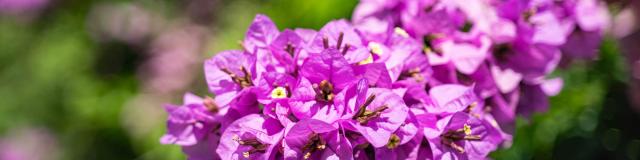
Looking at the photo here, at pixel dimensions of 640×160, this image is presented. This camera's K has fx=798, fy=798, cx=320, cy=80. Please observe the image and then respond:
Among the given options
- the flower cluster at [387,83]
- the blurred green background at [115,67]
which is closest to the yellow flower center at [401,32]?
the flower cluster at [387,83]

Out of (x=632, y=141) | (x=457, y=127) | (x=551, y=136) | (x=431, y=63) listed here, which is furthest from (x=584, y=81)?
(x=457, y=127)

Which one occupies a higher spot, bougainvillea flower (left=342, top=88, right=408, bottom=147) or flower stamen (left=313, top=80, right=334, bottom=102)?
flower stamen (left=313, top=80, right=334, bottom=102)

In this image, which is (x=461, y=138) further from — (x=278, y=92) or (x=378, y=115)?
(x=278, y=92)

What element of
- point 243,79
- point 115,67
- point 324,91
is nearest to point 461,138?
point 324,91

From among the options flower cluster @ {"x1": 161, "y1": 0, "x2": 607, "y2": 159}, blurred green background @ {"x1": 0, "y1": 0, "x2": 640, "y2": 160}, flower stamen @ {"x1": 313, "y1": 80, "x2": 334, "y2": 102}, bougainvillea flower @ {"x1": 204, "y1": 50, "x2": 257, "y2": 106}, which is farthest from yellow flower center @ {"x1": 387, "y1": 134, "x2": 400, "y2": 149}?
blurred green background @ {"x1": 0, "y1": 0, "x2": 640, "y2": 160}

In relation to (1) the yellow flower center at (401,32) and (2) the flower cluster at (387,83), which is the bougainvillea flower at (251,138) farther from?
→ (1) the yellow flower center at (401,32)

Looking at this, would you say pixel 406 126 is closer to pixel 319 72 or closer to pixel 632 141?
pixel 319 72

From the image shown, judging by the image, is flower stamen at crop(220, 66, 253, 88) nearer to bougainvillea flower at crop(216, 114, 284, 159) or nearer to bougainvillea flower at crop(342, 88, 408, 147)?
bougainvillea flower at crop(216, 114, 284, 159)
